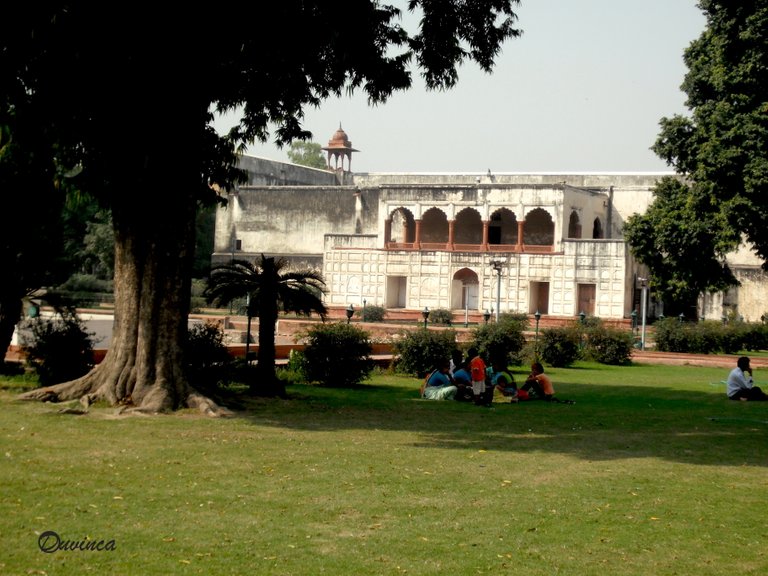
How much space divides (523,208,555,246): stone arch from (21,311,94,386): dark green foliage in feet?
110

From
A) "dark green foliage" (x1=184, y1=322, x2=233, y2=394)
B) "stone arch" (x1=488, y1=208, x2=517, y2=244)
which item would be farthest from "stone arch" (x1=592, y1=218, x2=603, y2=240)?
"dark green foliage" (x1=184, y1=322, x2=233, y2=394)

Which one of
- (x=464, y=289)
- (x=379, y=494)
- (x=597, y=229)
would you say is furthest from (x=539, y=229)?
(x=379, y=494)

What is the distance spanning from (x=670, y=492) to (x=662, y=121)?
1919 centimetres

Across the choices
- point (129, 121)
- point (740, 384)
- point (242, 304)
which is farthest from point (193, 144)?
point (242, 304)

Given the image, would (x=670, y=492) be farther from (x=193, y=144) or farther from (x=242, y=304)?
(x=242, y=304)

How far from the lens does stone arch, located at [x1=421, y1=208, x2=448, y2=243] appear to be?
47812mm

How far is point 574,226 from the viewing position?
45.2 metres

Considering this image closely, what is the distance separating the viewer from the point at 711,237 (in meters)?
25.0

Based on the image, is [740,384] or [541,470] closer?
[541,470]

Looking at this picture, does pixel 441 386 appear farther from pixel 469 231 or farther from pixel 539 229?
pixel 469 231

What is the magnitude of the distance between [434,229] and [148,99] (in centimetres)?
3641

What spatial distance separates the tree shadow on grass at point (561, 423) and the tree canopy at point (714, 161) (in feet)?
28.8

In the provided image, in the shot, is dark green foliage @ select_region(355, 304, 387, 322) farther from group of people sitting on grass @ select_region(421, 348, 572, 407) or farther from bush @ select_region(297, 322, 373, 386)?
group of people sitting on grass @ select_region(421, 348, 572, 407)

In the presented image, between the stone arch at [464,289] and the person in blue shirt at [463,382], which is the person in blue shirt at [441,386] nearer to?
the person in blue shirt at [463,382]
